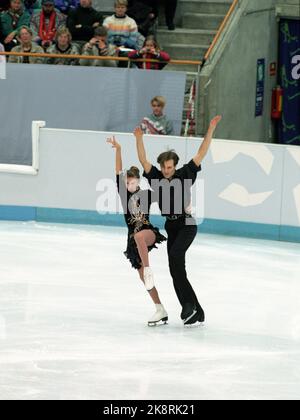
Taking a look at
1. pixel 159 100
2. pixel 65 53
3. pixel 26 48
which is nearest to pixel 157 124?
pixel 159 100

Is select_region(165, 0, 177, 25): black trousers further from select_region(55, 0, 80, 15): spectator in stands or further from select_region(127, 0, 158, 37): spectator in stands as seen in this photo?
select_region(55, 0, 80, 15): spectator in stands

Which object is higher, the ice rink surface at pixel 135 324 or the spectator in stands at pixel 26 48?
the spectator in stands at pixel 26 48

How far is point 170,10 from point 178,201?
8.63 meters

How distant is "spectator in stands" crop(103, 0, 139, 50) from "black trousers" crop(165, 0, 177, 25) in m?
1.48

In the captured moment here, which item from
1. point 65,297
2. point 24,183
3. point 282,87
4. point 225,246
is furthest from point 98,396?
point 282,87

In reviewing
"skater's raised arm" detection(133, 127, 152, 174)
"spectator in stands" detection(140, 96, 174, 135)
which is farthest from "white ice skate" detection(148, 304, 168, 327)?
"spectator in stands" detection(140, 96, 174, 135)

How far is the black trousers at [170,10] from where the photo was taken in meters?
16.7

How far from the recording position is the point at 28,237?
504 inches

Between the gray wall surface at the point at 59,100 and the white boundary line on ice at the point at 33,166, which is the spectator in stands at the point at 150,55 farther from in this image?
the white boundary line on ice at the point at 33,166

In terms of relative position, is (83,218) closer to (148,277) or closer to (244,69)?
(244,69)

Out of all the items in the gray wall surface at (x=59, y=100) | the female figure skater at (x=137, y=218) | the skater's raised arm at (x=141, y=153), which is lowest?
the female figure skater at (x=137, y=218)

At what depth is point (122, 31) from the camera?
15.2m

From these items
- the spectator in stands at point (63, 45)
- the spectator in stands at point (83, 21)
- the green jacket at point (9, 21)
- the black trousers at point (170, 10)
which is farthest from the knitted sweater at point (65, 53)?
the black trousers at point (170, 10)

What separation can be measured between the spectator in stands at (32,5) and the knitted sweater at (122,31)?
4.17 ft
